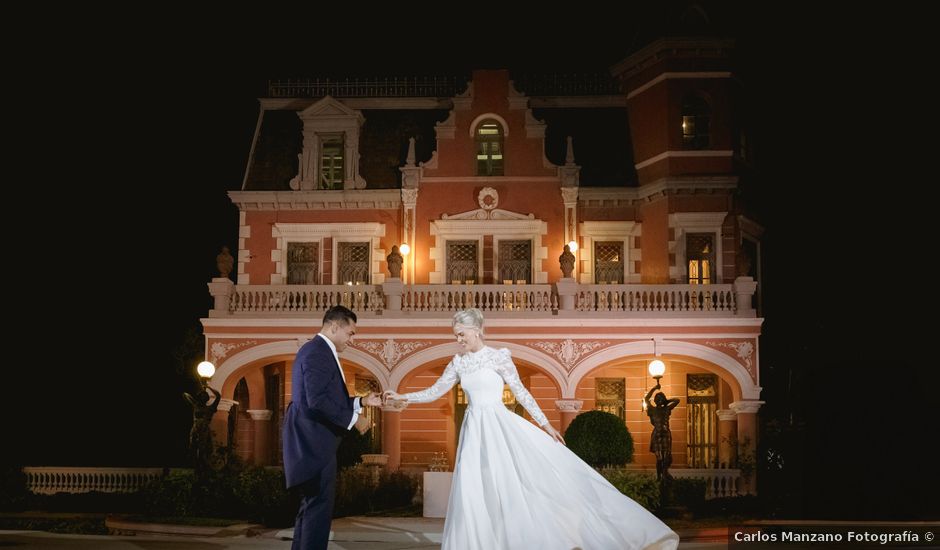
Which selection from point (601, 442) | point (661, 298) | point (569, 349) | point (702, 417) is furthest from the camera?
point (702, 417)

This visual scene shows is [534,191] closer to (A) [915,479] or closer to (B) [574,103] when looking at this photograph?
(B) [574,103]

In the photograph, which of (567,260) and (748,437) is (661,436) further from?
(567,260)

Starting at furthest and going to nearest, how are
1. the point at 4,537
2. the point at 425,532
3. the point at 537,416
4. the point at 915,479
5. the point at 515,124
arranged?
1. the point at 515,124
2. the point at 915,479
3. the point at 425,532
4. the point at 4,537
5. the point at 537,416

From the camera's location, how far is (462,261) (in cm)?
2358

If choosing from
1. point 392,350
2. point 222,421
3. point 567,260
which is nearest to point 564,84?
point 567,260

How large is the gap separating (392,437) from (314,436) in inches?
526

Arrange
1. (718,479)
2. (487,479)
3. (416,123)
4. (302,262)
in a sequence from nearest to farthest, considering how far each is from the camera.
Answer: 1. (487,479)
2. (718,479)
3. (302,262)
4. (416,123)

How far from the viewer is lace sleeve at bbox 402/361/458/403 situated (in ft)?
27.6

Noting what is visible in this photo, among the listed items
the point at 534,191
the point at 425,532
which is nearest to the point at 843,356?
the point at 534,191

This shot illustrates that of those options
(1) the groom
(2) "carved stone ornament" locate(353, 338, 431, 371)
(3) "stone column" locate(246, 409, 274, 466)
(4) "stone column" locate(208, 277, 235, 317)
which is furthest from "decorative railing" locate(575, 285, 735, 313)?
(1) the groom

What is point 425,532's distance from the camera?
1305 centimetres

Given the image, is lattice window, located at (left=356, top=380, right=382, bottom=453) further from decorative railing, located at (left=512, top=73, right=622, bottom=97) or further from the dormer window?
decorative railing, located at (left=512, top=73, right=622, bottom=97)

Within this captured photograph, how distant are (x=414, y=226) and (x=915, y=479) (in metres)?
A: 12.1

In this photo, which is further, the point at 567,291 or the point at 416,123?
the point at 416,123
